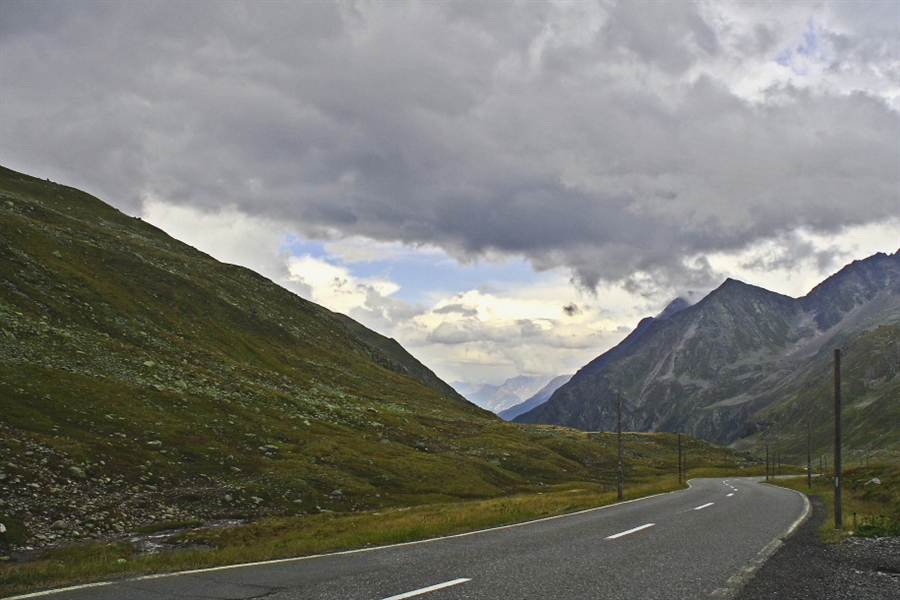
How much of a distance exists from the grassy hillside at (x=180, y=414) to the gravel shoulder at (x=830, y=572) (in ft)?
91.1

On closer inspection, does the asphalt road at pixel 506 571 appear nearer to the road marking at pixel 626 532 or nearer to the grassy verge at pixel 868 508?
the road marking at pixel 626 532

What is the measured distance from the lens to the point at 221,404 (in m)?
63.3

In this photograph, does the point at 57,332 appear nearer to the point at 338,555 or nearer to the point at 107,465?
the point at 107,465

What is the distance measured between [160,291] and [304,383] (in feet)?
99.5

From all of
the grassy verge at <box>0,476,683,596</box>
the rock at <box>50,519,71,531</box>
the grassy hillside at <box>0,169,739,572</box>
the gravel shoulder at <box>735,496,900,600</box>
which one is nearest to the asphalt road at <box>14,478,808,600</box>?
the gravel shoulder at <box>735,496,900,600</box>

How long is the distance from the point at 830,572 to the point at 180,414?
5335 cm

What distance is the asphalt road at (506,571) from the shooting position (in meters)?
11.6

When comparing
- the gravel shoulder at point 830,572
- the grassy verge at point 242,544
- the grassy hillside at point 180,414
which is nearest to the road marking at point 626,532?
the gravel shoulder at point 830,572

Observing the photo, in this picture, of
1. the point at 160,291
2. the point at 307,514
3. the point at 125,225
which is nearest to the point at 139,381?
the point at 307,514

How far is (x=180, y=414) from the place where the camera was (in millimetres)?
55156

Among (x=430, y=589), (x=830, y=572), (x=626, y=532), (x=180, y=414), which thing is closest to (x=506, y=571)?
(x=430, y=589)

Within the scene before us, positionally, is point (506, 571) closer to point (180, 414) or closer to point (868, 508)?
point (868, 508)

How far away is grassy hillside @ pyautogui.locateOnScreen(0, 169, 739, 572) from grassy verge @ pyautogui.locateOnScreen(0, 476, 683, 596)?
342cm

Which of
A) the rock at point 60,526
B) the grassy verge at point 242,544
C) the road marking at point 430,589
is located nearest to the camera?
the road marking at point 430,589
